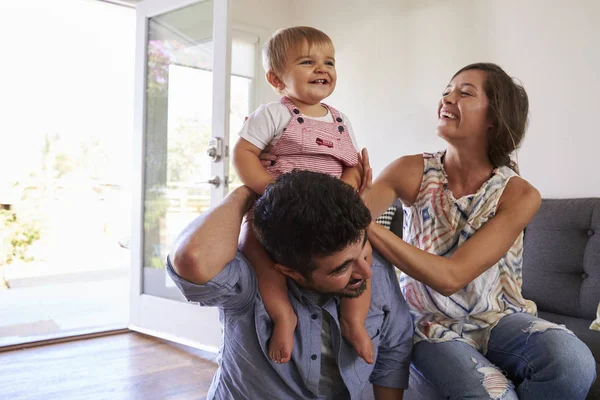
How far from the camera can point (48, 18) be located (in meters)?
7.68

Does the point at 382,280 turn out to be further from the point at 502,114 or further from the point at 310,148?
the point at 502,114

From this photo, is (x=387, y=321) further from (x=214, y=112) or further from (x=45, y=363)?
(x=45, y=363)

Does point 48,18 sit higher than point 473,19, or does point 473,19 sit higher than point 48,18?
point 48,18

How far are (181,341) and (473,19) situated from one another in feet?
8.45

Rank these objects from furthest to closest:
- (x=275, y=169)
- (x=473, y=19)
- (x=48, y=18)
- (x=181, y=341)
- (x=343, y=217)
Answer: (x=48, y=18)
(x=181, y=341)
(x=473, y=19)
(x=275, y=169)
(x=343, y=217)

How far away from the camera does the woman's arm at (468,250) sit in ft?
4.00

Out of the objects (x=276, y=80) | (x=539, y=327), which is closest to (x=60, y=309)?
(x=276, y=80)

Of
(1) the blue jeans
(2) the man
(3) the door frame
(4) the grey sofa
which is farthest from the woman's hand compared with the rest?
(3) the door frame

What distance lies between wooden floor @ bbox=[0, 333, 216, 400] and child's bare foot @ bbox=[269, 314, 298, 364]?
1.60m

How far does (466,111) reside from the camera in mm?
1437

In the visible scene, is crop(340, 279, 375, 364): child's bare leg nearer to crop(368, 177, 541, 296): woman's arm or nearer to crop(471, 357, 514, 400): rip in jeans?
crop(368, 177, 541, 296): woman's arm

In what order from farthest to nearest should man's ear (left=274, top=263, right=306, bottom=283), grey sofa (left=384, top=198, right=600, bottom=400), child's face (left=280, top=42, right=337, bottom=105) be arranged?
grey sofa (left=384, top=198, right=600, bottom=400), child's face (left=280, top=42, right=337, bottom=105), man's ear (left=274, top=263, right=306, bottom=283)

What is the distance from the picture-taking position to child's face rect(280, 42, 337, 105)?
4.64 feet

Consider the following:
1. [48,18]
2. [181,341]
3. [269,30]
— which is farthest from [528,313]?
[48,18]
